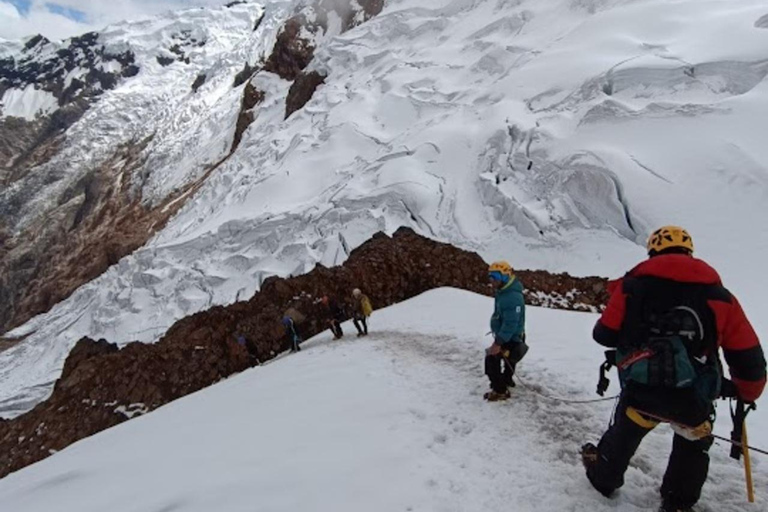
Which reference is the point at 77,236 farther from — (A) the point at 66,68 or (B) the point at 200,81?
(A) the point at 66,68

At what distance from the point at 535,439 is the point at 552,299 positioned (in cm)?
997

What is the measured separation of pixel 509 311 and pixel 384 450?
2.03 metres

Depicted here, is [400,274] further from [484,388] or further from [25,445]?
[25,445]

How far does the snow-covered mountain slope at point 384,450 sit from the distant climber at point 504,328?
269 mm

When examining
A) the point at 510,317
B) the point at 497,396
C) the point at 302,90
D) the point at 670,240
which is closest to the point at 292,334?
the point at 497,396

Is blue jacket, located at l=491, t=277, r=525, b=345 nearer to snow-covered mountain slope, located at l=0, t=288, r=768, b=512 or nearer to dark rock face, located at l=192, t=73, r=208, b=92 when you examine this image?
snow-covered mountain slope, located at l=0, t=288, r=768, b=512

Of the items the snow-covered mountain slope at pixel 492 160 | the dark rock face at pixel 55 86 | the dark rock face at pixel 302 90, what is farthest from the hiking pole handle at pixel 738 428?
the dark rock face at pixel 55 86

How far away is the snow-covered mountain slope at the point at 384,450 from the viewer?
4.02m

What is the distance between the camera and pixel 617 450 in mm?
3447

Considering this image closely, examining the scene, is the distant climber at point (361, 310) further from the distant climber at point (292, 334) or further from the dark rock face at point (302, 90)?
the dark rock face at point (302, 90)

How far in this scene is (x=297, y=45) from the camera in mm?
42000

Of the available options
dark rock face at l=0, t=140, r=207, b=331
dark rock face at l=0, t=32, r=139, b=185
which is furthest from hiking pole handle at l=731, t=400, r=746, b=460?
dark rock face at l=0, t=32, r=139, b=185

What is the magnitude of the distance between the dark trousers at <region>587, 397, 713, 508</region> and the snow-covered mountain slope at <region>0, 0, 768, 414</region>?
26.4 ft

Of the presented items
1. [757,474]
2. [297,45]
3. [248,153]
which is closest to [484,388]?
[757,474]
